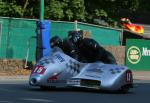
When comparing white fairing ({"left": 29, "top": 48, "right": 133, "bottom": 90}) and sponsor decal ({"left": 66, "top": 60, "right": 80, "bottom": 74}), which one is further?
sponsor decal ({"left": 66, "top": 60, "right": 80, "bottom": 74})

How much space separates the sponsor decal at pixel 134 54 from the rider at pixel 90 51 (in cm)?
1444

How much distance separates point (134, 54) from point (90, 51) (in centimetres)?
1511

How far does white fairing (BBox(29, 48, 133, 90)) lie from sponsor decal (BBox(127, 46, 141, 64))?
49.0 ft

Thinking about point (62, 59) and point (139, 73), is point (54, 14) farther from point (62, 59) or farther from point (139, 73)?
point (62, 59)

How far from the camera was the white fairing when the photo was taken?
54.7 feet

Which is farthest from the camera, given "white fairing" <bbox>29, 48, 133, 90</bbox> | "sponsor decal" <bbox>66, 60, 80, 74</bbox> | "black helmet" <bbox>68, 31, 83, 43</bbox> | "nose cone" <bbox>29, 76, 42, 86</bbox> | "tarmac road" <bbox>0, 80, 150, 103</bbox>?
"black helmet" <bbox>68, 31, 83, 43</bbox>

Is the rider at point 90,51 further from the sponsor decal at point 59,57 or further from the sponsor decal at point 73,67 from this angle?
the sponsor decal at point 59,57

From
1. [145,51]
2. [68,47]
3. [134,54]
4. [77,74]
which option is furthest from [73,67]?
[145,51]

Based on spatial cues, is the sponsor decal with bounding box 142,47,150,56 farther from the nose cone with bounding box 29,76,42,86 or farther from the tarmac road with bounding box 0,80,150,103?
the nose cone with bounding box 29,76,42,86

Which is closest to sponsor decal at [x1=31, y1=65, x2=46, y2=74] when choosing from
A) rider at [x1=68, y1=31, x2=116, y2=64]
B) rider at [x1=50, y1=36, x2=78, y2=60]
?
rider at [x1=50, y1=36, x2=78, y2=60]

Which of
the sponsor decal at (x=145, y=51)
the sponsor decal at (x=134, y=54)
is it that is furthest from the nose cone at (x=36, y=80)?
the sponsor decal at (x=145, y=51)

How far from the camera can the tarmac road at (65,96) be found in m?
14.4

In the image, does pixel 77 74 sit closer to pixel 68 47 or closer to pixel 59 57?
pixel 59 57

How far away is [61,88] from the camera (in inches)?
703
